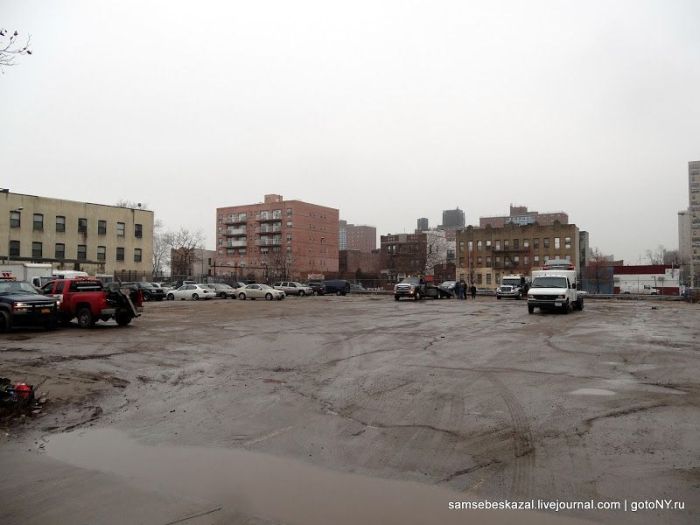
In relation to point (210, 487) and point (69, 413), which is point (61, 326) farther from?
point (210, 487)

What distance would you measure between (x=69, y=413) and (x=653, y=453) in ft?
24.6

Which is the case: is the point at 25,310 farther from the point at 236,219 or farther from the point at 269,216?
the point at 236,219

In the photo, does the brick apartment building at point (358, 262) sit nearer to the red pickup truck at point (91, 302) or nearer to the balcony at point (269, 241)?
the balcony at point (269, 241)

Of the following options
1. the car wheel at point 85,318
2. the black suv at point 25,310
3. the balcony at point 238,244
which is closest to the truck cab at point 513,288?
the car wheel at point 85,318

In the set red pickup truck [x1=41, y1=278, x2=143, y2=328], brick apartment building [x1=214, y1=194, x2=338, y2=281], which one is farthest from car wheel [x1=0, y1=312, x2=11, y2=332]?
brick apartment building [x1=214, y1=194, x2=338, y2=281]

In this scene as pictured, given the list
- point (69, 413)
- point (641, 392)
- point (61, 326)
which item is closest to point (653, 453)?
point (641, 392)

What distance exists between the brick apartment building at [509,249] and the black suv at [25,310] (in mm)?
Result: 81314

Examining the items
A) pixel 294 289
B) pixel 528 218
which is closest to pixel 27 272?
pixel 294 289

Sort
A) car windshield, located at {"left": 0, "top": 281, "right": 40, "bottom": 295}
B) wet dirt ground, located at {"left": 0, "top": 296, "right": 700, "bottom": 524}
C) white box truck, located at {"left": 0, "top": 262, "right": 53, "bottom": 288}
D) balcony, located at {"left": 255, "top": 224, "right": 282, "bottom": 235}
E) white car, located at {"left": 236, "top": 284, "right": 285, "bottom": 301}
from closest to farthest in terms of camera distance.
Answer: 1. wet dirt ground, located at {"left": 0, "top": 296, "right": 700, "bottom": 524}
2. car windshield, located at {"left": 0, "top": 281, "right": 40, "bottom": 295}
3. white box truck, located at {"left": 0, "top": 262, "right": 53, "bottom": 288}
4. white car, located at {"left": 236, "top": 284, "right": 285, "bottom": 301}
5. balcony, located at {"left": 255, "top": 224, "right": 282, "bottom": 235}

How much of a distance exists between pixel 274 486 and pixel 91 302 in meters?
16.9

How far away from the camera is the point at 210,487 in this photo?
472 centimetres

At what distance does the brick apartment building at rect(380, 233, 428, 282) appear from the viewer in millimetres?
104312

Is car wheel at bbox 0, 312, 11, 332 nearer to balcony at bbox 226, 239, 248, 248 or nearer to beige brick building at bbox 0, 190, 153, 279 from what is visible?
beige brick building at bbox 0, 190, 153, 279

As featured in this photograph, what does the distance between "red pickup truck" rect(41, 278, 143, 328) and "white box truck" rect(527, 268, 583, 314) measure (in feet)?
63.6
